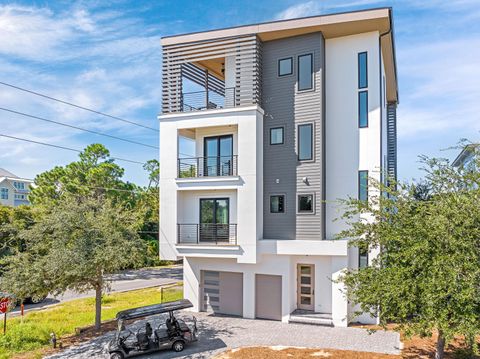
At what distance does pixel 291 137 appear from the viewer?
16641 millimetres

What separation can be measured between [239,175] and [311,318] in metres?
6.64

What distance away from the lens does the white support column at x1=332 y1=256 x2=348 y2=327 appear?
15.2 meters

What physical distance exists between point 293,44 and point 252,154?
5.32m

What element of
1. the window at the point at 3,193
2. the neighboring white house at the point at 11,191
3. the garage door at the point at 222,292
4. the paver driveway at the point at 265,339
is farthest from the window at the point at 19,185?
the paver driveway at the point at 265,339

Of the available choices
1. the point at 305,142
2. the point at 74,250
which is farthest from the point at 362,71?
the point at 74,250

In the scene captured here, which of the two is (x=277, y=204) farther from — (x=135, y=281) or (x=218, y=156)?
(x=135, y=281)

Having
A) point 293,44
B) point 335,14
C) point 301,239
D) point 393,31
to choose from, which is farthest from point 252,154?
point 393,31

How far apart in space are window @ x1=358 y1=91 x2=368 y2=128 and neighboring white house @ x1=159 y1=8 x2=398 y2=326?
0.04 m

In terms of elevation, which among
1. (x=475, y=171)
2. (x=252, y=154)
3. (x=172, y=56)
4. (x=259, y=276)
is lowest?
(x=259, y=276)

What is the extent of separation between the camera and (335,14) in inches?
612

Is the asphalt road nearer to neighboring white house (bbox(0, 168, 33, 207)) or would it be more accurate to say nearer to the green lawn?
the green lawn

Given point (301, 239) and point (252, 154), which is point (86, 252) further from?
point (301, 239)

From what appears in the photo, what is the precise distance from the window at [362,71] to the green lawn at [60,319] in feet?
42.4

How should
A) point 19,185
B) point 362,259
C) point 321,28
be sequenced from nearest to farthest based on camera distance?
point 362,259 < point 321,28 < point 19,185
